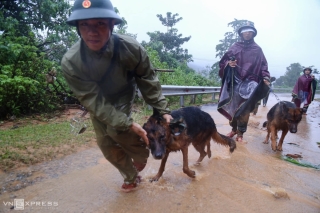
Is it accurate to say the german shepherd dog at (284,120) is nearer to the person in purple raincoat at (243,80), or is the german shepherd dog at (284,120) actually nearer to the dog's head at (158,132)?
the person in purple raincoat at (243,80)

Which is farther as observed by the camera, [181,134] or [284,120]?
[284,120]

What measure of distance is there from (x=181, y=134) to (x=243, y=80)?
3269 millimetres

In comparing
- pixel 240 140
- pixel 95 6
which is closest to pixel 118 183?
pixel 95 6

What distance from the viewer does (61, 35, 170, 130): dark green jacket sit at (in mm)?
2555

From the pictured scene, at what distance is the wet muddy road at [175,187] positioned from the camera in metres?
2.90

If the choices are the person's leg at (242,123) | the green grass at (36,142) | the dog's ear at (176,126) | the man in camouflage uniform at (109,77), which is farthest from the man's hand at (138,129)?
the person's leg at (242,123)

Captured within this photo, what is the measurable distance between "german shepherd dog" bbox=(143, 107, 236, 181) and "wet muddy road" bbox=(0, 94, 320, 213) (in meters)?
0.32

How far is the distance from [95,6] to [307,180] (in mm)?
4051

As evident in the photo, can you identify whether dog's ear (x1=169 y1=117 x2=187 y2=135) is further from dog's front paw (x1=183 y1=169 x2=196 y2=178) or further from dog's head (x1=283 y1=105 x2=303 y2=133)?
dog's head (x1=283 y1=105 x2=303 y2=133)

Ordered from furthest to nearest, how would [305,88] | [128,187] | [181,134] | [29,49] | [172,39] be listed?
[172,39] < [305,88] < [29,49] < [181,134] < [128,187]

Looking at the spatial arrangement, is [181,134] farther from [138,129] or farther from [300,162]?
[300,162]

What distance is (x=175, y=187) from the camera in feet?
11.3

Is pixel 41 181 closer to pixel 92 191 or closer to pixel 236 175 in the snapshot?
pixel 92 191

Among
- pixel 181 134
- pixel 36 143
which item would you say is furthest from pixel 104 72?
pixel 36 143
